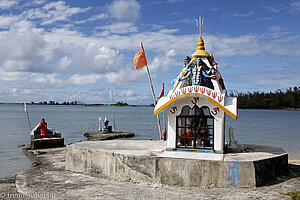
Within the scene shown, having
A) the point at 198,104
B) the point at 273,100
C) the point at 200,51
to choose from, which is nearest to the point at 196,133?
the point at 198,104

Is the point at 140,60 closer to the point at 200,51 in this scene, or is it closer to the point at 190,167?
the point at 200,51

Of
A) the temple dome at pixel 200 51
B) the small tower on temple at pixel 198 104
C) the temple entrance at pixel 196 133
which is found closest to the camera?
the small tower on temple at pixel 198 104

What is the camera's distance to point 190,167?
9.95 m

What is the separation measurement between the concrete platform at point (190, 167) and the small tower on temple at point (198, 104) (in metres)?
0.67

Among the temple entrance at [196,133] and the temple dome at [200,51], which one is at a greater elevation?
the temple dome at [200,51]

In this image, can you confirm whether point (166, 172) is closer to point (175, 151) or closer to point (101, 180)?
point (175, 151)

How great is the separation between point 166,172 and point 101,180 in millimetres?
2544

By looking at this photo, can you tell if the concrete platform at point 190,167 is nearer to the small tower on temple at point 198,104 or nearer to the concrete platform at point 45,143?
the small tower on temple at point 198,104

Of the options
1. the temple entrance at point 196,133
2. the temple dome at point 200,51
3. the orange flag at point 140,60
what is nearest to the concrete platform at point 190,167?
the temple entrance at point 196,133

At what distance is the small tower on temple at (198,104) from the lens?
424 inches

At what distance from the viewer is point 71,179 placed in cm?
1130

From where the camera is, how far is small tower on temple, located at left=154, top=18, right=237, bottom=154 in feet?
35.3

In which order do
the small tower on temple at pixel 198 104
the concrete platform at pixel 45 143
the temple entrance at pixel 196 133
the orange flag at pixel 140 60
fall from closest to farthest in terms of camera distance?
the small tower on temple at pixel 198 104
the temple entrance at pixel 196 133
the orange flag at pixel 140 60
the concrete platform at pixel 45 143

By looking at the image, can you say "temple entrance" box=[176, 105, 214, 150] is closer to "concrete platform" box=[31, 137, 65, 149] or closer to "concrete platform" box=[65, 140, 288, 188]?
"concrete platform" box=[65, 140, 288, 188]
